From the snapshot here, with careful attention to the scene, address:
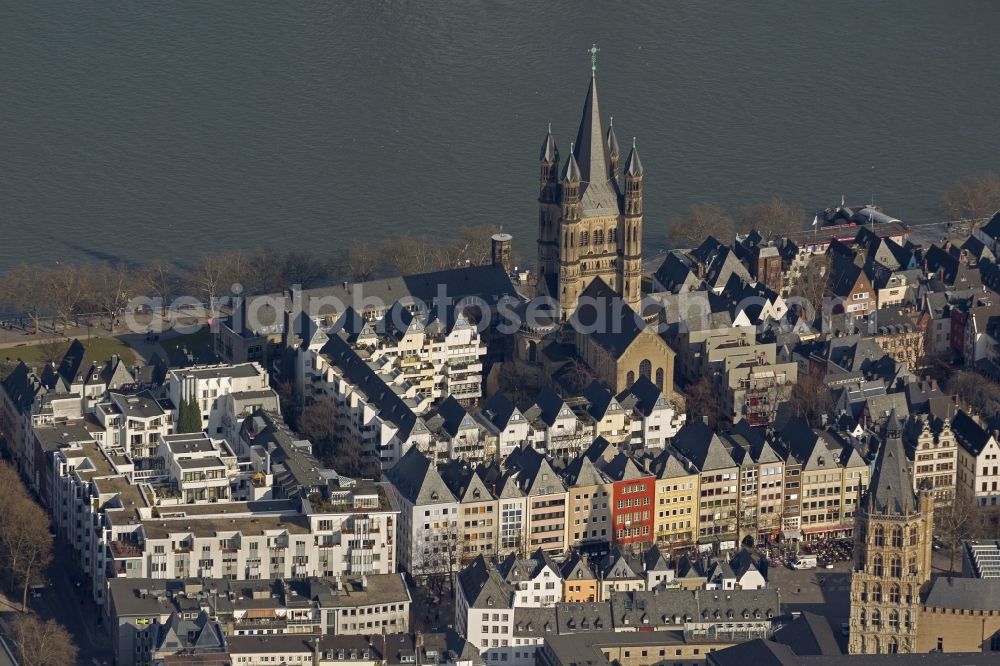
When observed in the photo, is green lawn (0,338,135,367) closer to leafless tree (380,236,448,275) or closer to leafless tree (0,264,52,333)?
leafless tree (0,264,52,333)

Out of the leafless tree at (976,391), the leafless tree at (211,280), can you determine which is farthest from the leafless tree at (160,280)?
the leafless tree at (976,391)

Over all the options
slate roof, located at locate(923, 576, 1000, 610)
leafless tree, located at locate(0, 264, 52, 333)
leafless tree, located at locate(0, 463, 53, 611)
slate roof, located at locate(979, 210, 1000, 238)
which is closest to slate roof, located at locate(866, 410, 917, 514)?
slate roof, located at locate(923, 576, 1000, 610)

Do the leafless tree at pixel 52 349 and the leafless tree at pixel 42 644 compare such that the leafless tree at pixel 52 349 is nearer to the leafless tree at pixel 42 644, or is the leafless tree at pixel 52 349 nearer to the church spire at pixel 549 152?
the church spire at pixel 549 152

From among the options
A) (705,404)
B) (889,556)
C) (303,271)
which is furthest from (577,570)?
(303,271)

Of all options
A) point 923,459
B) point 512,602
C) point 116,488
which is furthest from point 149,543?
point 923,459

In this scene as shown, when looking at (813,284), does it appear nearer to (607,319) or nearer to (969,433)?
(607,319)

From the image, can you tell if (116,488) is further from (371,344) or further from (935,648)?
(935,648)
